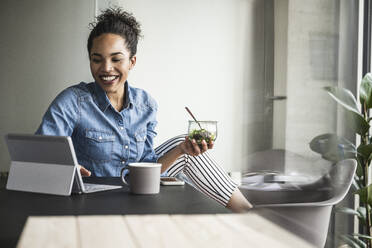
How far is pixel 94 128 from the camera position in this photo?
143 cm

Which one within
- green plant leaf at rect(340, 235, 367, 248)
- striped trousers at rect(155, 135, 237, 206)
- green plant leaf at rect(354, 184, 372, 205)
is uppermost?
striped trousers at rect(155, 135, 237, 206)

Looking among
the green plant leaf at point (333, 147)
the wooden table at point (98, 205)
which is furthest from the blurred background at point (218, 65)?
the wooden table at point (98, 205)

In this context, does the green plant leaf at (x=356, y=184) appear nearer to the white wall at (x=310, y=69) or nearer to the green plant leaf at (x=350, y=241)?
the green plant leaf at (x=350, y=241)

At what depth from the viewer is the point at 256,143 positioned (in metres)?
2.98

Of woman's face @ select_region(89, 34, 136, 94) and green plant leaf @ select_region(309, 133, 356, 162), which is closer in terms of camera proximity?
woman's face @ select_region(89, 34, 136, 94)

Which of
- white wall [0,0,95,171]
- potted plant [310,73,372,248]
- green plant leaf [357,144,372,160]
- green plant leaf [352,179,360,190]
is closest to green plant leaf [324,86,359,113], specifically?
potted plant [310,73,372,248]

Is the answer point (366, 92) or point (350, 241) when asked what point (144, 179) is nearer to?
point (366, 92)

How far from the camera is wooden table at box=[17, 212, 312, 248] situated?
0.59 meters

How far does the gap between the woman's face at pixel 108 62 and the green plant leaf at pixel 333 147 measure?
44.5 inches

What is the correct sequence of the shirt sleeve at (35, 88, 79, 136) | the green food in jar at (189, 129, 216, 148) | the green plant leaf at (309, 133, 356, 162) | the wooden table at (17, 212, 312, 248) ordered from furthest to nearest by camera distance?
the green plant leaf at (309, 133, 356, 162) → the shirt sleeve at (35, 88, 79, 136) → the green food in jar at (189, 129, 216, 148) → the wooden table at (17, 212, 312, 248)

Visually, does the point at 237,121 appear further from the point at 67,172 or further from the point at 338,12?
the point at 67,172

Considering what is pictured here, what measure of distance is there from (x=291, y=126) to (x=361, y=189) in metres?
1.04

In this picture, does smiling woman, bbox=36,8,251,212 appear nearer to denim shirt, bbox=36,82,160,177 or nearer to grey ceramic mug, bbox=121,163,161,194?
denim shirt, bbox=36,82,160,177

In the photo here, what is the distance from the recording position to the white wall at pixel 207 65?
112 inches
